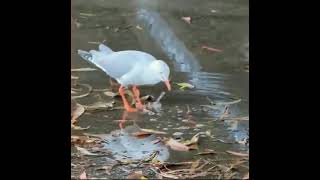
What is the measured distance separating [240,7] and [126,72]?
0.45m

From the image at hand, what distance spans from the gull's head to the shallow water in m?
0.02

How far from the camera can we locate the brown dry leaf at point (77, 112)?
6.01ft

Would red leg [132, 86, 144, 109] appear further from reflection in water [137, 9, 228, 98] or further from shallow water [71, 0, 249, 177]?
reflection in water [137, 9, 228, 98]

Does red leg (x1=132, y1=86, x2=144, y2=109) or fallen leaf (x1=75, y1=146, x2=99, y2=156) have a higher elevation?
red leg (x1=132, y1=86, x2=144, y2=109)

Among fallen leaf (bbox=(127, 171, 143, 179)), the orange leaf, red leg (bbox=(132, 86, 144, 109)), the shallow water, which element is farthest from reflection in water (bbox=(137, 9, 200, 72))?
fallen leaf (bbox=(127, 171, 143, 179))

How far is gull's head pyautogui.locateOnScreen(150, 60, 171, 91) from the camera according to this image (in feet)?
6.26

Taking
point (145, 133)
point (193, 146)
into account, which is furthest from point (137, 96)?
point (193, 146)

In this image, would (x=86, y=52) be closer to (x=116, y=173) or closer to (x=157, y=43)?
(x=157, y=43)

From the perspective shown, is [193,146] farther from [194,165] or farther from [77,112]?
[77,112]

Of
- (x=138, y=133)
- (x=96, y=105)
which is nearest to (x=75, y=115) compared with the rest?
(x=96, y=105)

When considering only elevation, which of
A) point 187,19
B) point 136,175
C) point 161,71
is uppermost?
point 187,19

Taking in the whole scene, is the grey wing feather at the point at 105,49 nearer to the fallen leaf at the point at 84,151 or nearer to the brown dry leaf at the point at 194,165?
the fallen leaf at the point at 84,151

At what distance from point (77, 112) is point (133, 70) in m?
0.22

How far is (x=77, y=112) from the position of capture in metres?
1.85
